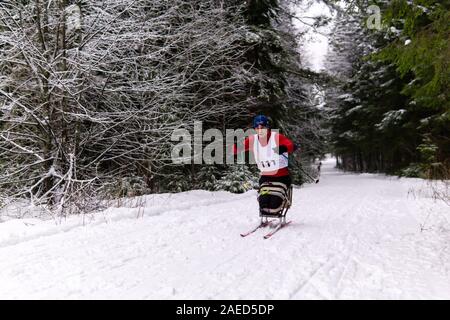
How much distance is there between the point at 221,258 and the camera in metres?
4.56

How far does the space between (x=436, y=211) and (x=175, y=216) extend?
5.71 meters

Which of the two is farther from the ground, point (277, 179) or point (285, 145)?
point (285, 145)

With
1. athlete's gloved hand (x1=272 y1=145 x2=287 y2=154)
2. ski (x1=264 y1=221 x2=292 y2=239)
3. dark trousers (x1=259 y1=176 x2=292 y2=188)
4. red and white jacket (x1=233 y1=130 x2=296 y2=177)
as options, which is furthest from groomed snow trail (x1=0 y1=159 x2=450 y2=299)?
athlete's gloved hand (x1=272 y1=145 x2=287 y2=154)

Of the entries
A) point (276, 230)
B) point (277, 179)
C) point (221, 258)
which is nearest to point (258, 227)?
point (276, 230)

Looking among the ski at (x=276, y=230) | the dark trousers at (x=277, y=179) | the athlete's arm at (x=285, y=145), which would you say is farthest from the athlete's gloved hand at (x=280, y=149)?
the ski at (x=276, y=230)

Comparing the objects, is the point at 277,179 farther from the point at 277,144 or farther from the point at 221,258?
the point at 221,258

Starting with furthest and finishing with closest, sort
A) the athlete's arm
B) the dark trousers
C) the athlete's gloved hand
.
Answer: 1. the dark trousers
2. the athlete's gloved hand
3. the athlete's arm

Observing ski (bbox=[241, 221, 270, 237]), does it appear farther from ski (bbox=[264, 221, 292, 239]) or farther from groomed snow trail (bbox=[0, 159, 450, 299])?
ski (bbox=[264, 221, 292, 239])

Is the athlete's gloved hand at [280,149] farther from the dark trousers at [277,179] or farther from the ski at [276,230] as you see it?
the ski at [276,230]

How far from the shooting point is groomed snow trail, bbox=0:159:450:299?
3.42 metres

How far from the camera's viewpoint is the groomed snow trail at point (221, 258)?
342cm

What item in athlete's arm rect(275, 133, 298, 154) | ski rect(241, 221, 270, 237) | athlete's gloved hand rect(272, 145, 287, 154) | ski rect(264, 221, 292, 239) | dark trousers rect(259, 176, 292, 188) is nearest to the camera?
ski rect(264, 221, 292, 239)
